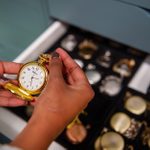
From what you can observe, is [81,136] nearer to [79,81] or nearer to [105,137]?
[105,137]

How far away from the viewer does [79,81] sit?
1.90 feet

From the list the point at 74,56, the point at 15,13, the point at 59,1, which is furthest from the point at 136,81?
the point at 15,13

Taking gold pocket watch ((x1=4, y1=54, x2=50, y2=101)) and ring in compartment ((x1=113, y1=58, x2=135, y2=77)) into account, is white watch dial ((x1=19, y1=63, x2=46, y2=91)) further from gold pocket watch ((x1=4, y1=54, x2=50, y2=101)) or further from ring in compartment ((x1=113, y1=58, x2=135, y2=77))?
ring in compartment ((x1=113, y1=58, x2=135, y2=77))

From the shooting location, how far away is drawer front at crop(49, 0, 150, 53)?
30.3 inches

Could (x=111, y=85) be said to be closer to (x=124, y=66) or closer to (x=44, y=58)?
(x=124, y=66)

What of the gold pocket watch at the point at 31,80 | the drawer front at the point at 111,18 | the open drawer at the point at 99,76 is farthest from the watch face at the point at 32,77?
the drawer front at the point at 111,18

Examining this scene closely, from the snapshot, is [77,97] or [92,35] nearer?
[77,97]

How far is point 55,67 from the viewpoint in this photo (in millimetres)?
562

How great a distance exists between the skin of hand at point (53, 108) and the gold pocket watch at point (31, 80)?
6cm

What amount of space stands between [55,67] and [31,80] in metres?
0.10

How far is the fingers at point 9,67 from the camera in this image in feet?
2.26

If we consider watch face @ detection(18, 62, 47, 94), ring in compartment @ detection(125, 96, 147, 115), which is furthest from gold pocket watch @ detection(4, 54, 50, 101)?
ring in compartment @ detection(125, 96, 147, 115)

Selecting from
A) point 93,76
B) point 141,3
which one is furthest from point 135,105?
point 141,3

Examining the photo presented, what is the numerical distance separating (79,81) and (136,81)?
369 millimetres
